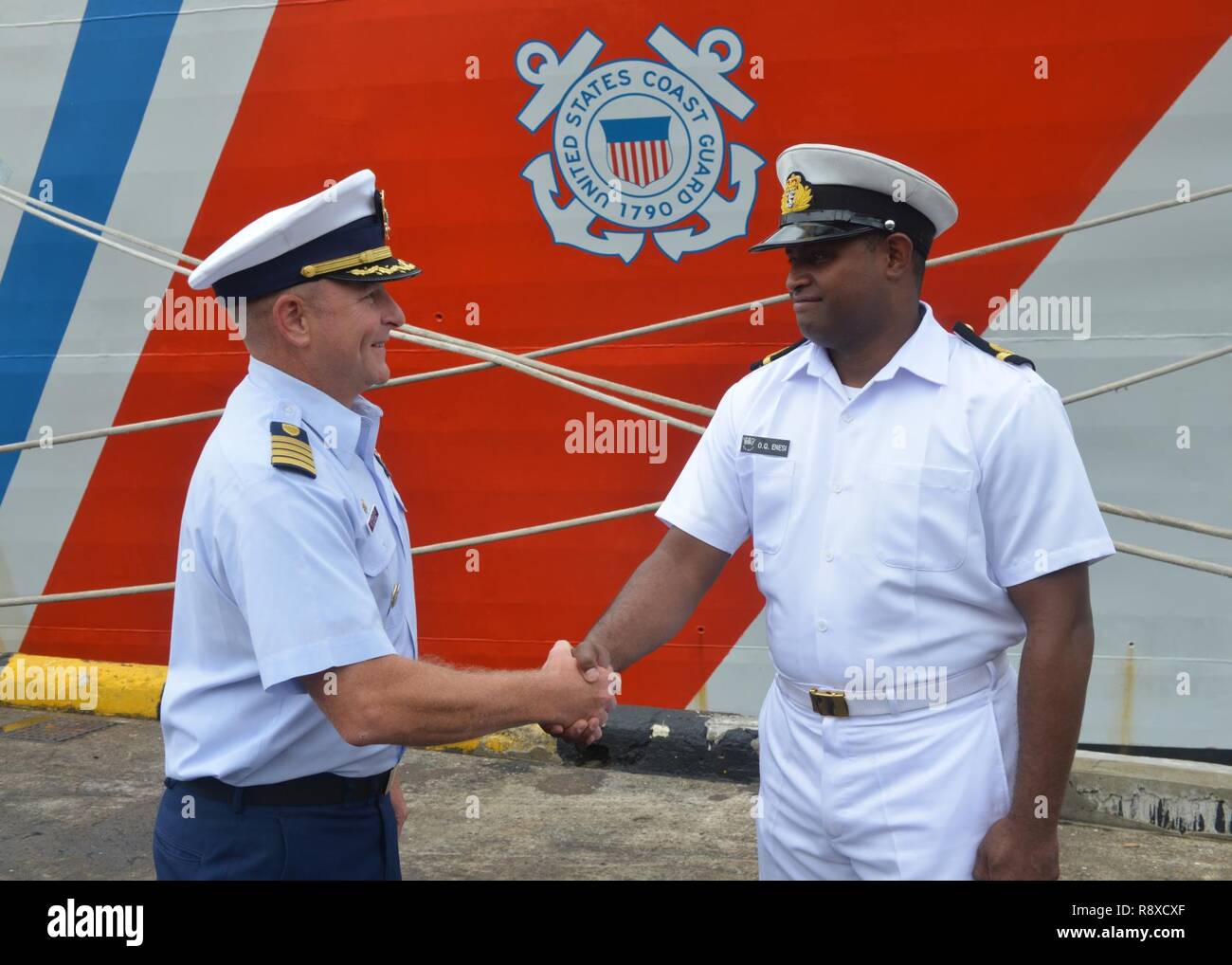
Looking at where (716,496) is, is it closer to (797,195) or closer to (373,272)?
(797,195)

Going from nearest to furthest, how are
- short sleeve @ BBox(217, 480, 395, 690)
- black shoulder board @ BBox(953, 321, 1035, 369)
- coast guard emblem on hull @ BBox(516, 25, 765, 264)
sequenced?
short sleeve @ BBox(217, 480, 395, 690), black shoulder board @ BBox(953, 321, 1035, 369), coast guard emblem on hull @ BBox(516, 25, 765, 264)

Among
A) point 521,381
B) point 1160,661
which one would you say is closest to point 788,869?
point 1160,661

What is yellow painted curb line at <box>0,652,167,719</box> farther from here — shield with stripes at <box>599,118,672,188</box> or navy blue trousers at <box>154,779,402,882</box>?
navy blue trousers at <box>154,779,402,882</box>

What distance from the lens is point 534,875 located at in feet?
11.2

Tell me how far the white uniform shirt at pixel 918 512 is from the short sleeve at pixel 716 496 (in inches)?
4.1

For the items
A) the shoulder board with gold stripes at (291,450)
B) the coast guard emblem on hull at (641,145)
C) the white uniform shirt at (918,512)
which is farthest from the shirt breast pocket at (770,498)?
the coast guard emblem on hull at (641,145)

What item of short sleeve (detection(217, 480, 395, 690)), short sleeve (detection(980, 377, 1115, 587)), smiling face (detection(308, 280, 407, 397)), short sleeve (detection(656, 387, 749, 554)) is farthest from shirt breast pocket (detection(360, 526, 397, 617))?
short sleeve (detection(980, 377, 1115, 587))

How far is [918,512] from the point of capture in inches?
81.1

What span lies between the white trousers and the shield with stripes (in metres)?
2.31

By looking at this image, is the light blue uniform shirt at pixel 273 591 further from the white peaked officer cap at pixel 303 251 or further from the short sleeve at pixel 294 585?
the white peaked officer cap at pixel 303 251

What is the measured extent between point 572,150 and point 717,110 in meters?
0.48

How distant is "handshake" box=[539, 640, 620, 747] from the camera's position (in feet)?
7.13

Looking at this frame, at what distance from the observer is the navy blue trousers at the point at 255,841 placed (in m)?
1.92

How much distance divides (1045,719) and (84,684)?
378cm
